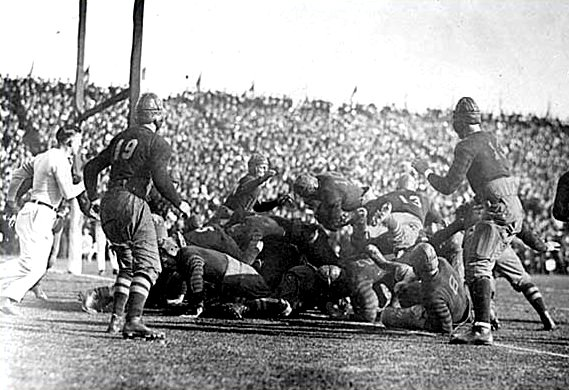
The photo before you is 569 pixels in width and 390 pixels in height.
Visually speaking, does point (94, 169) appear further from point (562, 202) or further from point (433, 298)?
point (562, 202)

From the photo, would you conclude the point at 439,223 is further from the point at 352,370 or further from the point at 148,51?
the point at 352,370

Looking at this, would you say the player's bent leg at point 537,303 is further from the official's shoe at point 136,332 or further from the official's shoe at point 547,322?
the official's shoe at point 136,332

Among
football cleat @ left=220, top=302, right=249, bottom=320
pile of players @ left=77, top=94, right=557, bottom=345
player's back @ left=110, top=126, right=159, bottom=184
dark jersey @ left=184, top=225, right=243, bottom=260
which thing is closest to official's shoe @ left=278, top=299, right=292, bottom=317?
pile of players @ left=77, top=94, right=557, bottom=345

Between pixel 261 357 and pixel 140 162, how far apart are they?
1018 millimetres

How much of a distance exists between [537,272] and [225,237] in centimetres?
969

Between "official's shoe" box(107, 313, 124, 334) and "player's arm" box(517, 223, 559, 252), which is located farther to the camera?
"player's arm" box(517, 223, 559, 252)

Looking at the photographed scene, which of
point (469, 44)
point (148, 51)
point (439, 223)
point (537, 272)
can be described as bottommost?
point (537, 272)

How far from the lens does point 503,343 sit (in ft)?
13.2

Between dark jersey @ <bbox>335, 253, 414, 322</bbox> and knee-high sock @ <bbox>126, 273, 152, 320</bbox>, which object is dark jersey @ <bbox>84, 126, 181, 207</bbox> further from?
dark jersey @ <bbox>335, 253, 414, 322</bbox>

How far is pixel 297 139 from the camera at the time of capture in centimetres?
1420

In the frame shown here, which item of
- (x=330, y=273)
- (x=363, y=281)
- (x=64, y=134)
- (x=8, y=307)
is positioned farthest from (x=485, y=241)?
(x=8, y=307)

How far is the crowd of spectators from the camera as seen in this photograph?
9414 millimetres

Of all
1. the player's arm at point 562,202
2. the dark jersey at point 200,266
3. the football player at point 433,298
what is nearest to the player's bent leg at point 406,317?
the football player at point 433,298

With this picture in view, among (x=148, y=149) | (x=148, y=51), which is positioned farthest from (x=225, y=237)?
(x=148, y=149)
